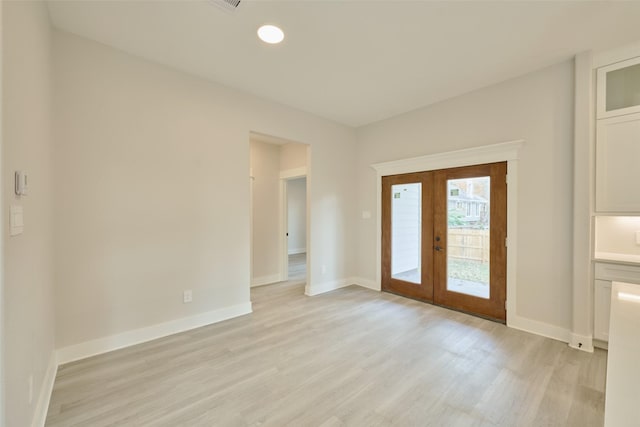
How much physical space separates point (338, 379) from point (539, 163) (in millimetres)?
3148

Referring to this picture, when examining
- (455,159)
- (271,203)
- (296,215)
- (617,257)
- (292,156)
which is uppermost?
(292,156)

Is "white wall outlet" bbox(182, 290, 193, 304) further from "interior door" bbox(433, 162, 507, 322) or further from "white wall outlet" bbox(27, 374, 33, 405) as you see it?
"interior door" bbox(433, 162, 507, 322)

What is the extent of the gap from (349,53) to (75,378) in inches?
150

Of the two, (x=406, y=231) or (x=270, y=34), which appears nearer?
(x=270, y=34)

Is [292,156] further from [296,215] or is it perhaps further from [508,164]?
[296,215]

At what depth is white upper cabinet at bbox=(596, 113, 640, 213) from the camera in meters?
2.45

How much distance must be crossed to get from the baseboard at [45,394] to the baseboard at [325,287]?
2971 mm

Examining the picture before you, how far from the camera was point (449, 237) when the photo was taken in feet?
12.3

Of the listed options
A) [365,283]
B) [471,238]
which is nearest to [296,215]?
[365,283]

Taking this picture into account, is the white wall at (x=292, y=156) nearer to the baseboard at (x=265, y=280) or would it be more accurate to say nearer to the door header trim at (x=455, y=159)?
the door header trim at (x=455, y=159)

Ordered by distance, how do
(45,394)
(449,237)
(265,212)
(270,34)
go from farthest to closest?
(265,212) < (449,237) < (270,34) < (45,394)

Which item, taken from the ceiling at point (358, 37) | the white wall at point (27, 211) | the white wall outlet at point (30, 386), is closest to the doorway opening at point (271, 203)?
the ceiling at point (358, 37)

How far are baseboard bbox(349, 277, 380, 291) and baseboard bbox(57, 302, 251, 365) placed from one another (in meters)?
2.19

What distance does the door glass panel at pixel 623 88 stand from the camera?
250 centimetres
